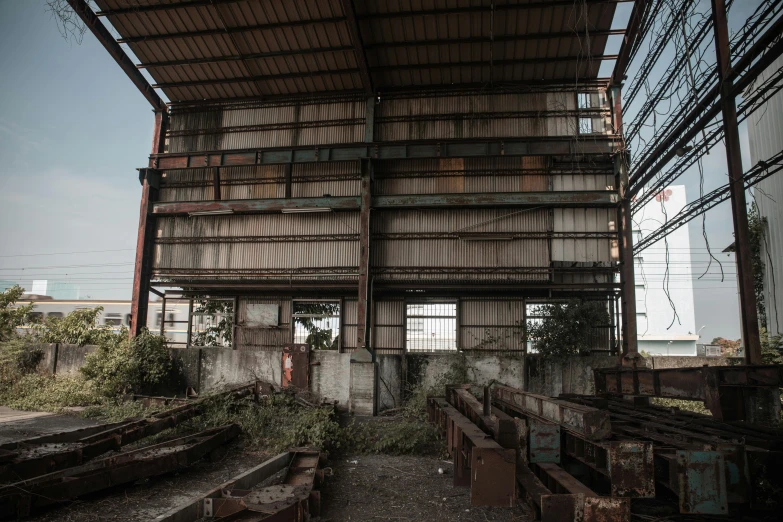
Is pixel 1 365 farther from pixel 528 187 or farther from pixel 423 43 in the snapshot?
pixel 528 187

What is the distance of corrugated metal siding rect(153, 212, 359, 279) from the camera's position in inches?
594

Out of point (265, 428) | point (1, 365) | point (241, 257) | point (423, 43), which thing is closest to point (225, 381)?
point (241, 257)

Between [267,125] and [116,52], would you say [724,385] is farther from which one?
[116,52]

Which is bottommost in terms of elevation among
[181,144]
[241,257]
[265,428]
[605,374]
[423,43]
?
[265,428]

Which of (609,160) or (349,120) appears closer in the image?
(609,160)

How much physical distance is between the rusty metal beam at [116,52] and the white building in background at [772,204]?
67.3 feet

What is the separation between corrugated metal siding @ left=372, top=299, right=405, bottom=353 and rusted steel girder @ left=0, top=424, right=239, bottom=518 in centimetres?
786

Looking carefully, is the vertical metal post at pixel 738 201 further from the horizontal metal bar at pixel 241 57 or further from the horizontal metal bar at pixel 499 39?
the horizontal metal bar at pixel 241 57

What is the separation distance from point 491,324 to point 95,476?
11263mm

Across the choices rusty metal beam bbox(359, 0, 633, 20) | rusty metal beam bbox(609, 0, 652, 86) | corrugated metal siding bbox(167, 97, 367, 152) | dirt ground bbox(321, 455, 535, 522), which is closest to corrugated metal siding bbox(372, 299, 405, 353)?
corrugated metal siding bbox(167, 97, 367, 152)

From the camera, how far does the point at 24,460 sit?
5305 mm

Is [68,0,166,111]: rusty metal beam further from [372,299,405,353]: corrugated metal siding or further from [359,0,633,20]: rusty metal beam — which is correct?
[372,299,405,353]: corrugated metal siding

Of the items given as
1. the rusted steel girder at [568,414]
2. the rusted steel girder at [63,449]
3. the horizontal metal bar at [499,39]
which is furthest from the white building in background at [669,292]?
the rusted steel girder at [63,449]

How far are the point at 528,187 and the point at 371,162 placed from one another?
5.15 m
